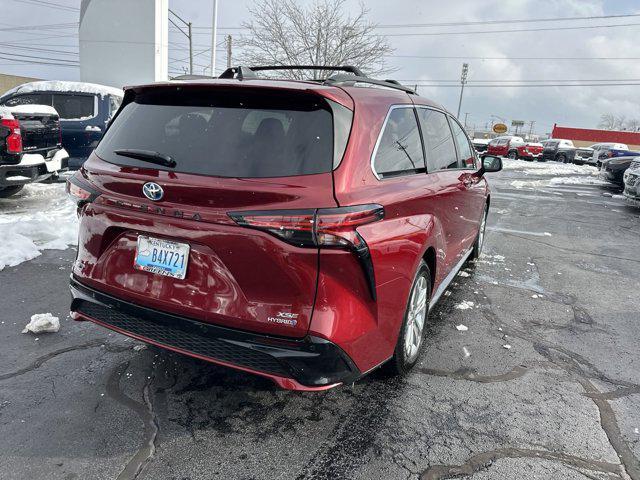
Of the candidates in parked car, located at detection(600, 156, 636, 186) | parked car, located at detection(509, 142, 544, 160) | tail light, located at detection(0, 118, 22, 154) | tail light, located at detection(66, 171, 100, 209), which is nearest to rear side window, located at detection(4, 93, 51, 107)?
tail light, located at detection(0, 118, 22, 154)

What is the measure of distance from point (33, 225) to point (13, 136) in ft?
5.70

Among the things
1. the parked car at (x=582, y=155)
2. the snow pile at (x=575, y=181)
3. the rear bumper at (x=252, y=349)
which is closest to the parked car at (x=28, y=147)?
the rear bumper at (x=252, y=349)

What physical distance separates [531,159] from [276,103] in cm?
3428

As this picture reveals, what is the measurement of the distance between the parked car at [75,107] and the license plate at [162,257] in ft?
27.3

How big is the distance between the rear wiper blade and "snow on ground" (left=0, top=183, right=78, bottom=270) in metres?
3.20

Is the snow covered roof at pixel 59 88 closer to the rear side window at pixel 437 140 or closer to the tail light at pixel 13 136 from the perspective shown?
the tail light at pixel 13 136

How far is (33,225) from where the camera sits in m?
6.10

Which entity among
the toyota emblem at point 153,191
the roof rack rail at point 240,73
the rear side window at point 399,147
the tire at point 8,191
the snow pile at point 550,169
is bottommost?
the tire at point 8,191

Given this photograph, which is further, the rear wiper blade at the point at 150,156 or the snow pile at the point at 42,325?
the snow pile at the point at 42,325

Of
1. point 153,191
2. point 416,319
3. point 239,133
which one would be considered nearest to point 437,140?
point 416,319

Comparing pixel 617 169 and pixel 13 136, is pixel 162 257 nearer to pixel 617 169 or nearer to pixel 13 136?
pixel 13 136

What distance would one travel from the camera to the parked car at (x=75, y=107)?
9609mm

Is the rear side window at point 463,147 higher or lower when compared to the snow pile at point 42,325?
higher

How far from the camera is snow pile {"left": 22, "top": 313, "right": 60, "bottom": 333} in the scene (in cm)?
350
